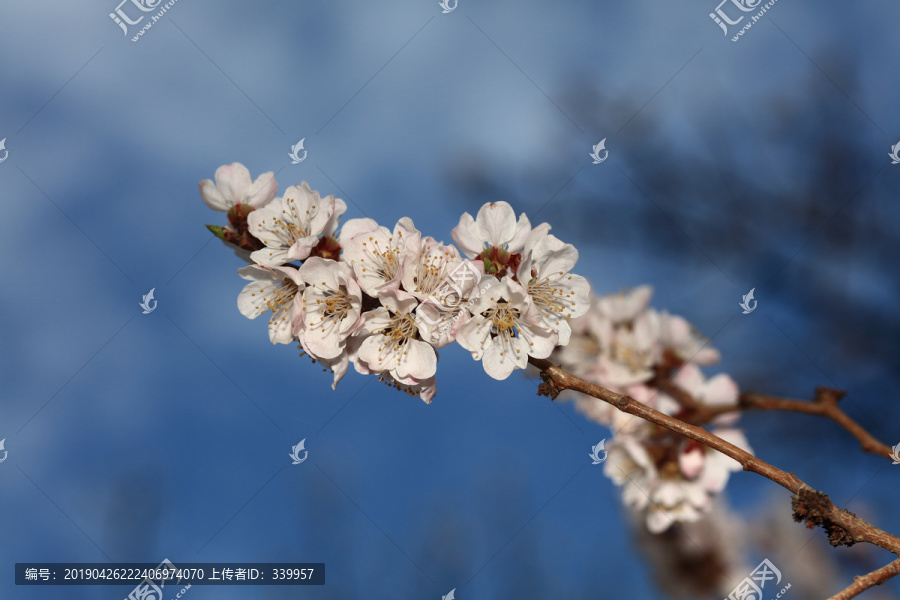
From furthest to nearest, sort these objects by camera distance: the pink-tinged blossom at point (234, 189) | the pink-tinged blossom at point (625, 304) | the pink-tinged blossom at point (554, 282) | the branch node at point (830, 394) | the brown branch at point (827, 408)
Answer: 1. the pink-tinged blossom at point (625, 304)
2. the branch node at point (830, 394)
3. the brown branch at point (827, 408)
4. the pink-tinged blossom at point (234, 189)
5. the pink-tinged blossom at point (554, 282)

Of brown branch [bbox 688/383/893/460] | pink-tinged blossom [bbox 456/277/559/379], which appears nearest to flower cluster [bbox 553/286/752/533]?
brown branch [bbox 688/383/893/460]

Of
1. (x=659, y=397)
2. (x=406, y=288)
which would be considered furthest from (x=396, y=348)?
(x=659, y=397)

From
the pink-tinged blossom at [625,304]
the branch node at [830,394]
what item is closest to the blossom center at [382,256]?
the pink-tinged blossom at [625,304]

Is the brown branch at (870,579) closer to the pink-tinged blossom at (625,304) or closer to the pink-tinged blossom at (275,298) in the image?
the pink-tinged blossom at (275,298)

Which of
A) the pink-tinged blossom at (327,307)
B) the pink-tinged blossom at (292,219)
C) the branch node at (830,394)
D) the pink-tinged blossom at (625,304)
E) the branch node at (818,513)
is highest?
the pink-tinged blossom at (625,304)

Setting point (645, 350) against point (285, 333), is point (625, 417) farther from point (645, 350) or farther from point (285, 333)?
point (285, 333)

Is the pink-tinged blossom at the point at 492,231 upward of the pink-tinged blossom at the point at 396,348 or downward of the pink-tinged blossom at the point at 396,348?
upward
